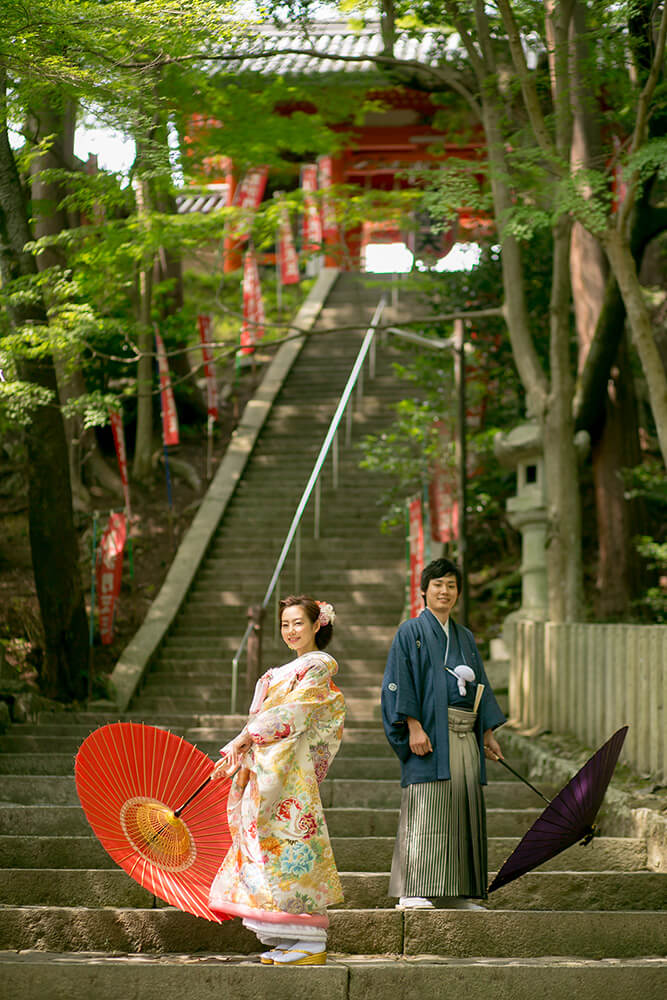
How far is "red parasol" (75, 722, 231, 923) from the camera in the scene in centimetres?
493

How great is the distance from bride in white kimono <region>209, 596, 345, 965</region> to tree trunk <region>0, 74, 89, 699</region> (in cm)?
574

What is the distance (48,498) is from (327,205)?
6952 mm

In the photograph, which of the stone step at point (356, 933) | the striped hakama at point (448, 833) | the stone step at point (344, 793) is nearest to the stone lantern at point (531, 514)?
the stone step at point (344, 793)

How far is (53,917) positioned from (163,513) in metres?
12.6

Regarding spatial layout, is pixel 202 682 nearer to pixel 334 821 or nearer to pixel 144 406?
pixel 334 821

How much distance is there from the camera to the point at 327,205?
1598 centimetres

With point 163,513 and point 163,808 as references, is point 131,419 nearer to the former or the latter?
point 163,513

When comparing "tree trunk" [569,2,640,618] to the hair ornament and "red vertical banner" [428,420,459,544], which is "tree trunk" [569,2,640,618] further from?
the hair ornament

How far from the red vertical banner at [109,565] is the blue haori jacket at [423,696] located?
782 centimetres

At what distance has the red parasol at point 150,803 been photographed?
4926mm

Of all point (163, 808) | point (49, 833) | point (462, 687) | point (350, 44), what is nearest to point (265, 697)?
point (163, 808)

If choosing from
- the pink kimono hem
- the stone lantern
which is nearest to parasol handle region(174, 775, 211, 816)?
the pink kimono hem

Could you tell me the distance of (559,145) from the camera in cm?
966

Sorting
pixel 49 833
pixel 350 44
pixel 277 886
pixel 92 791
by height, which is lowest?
pixel 49 833
